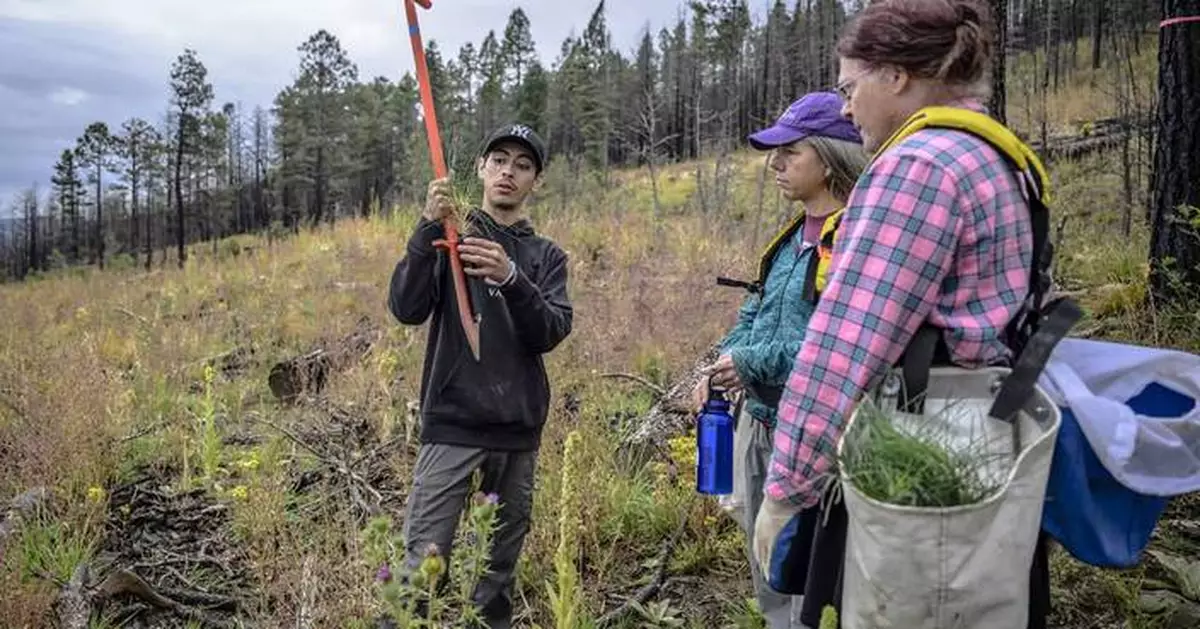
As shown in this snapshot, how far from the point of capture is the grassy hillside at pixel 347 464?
9.42ft

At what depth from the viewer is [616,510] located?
12.0 ft

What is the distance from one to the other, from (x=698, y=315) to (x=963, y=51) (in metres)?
4.65

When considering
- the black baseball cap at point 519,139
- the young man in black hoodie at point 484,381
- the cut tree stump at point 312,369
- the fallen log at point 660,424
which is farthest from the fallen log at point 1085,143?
the young man in black hoodie at point 484,381

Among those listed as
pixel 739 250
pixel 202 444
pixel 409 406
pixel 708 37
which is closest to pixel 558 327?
pixel 409 406

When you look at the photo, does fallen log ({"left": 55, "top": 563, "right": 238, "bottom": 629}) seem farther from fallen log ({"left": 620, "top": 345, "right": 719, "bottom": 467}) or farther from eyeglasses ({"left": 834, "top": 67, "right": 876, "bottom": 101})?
eyeglasses ({"left": 834, "top": 67, "right": 876, "bottom": 101})

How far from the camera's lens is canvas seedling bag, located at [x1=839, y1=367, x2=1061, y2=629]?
122cm

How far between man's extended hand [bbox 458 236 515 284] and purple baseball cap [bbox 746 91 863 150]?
0.82 meters

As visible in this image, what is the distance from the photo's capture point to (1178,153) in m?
4.12

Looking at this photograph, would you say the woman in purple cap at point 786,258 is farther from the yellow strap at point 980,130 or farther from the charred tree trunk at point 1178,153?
the charred tree trunk at point 1178,153

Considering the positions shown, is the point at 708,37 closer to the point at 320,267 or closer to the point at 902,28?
the point at 320,267

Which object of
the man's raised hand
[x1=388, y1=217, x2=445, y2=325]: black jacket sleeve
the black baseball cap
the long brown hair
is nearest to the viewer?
the long brown hair

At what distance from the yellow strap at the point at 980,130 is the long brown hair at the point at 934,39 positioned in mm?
104

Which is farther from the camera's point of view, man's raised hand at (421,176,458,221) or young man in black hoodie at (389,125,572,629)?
young man in black hoodie at (389,125,572,629)

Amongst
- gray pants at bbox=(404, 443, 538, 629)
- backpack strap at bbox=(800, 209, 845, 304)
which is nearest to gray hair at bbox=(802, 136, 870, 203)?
backpack strap at bbox=(800, 209, 845, 304)
